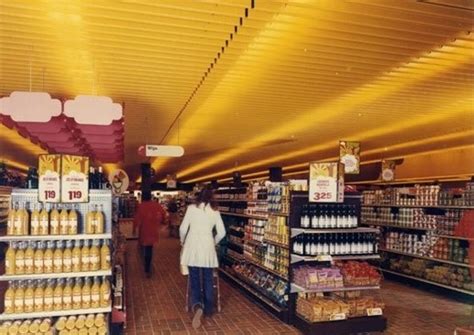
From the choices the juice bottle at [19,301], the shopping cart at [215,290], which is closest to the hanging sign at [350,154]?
the shopping cart at [215,290]

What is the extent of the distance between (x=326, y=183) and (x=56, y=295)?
343 cm

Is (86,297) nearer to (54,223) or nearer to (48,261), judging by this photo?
(48,261)

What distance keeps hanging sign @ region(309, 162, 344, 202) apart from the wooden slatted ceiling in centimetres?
134

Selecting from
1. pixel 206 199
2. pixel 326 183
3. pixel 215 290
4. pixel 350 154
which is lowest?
pixel 215 290

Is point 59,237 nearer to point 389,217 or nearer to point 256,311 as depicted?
point 256,311

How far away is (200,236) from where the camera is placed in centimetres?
607

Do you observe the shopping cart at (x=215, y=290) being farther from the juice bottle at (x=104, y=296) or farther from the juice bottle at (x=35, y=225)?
the juice bottle at (x=35, y=225)

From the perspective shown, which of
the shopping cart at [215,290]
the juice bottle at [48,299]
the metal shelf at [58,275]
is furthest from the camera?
the shopping cart at [215,290]

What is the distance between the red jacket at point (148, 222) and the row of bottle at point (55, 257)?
15.4ft

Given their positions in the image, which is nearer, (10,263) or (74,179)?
(10,263)

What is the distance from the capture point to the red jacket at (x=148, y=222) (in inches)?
370

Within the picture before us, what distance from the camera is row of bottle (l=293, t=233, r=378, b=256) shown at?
5.71 m

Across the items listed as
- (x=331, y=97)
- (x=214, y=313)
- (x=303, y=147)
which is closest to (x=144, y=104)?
(x=331, y=97)

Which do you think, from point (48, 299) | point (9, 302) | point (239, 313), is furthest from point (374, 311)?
point (9, 302)
